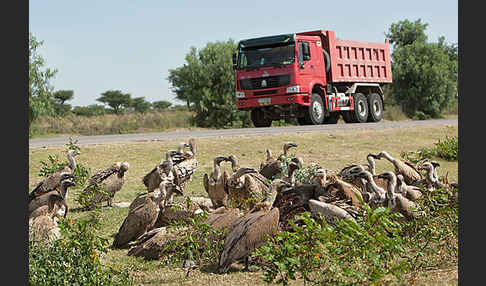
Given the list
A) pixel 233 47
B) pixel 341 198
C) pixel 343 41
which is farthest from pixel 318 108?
pixel 341 198

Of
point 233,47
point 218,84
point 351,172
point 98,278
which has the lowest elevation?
point 98,278

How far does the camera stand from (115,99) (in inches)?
2943

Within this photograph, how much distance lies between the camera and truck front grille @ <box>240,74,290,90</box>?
974 inches

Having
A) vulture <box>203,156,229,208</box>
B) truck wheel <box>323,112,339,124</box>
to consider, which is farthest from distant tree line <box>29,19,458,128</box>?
vulture <box>203,156,229,208</box>

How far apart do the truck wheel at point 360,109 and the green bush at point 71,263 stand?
24.8m

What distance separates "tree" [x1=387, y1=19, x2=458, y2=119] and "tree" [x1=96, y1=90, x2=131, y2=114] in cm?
3661

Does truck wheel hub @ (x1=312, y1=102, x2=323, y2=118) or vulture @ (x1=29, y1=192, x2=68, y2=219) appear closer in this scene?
vulture @ (x1=29, y1=192, x2=68, y2=219)

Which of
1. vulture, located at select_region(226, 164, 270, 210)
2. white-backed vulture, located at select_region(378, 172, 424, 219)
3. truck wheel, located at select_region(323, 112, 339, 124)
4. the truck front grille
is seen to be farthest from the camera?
truck wheel, located at select_region(323, 112, 339, 124)

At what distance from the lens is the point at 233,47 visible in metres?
41.2

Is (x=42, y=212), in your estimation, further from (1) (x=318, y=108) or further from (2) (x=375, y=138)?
(1) (x=318, y=108)

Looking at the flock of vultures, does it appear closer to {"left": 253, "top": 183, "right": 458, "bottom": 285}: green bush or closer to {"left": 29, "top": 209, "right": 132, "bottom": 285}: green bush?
{"left": 253, "top": 183, "right": 458, "bottom": 285}: green bush

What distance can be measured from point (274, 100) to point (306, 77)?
5.40ft

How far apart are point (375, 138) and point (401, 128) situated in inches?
127

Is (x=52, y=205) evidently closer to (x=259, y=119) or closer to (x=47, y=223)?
(x=47, y=223)
